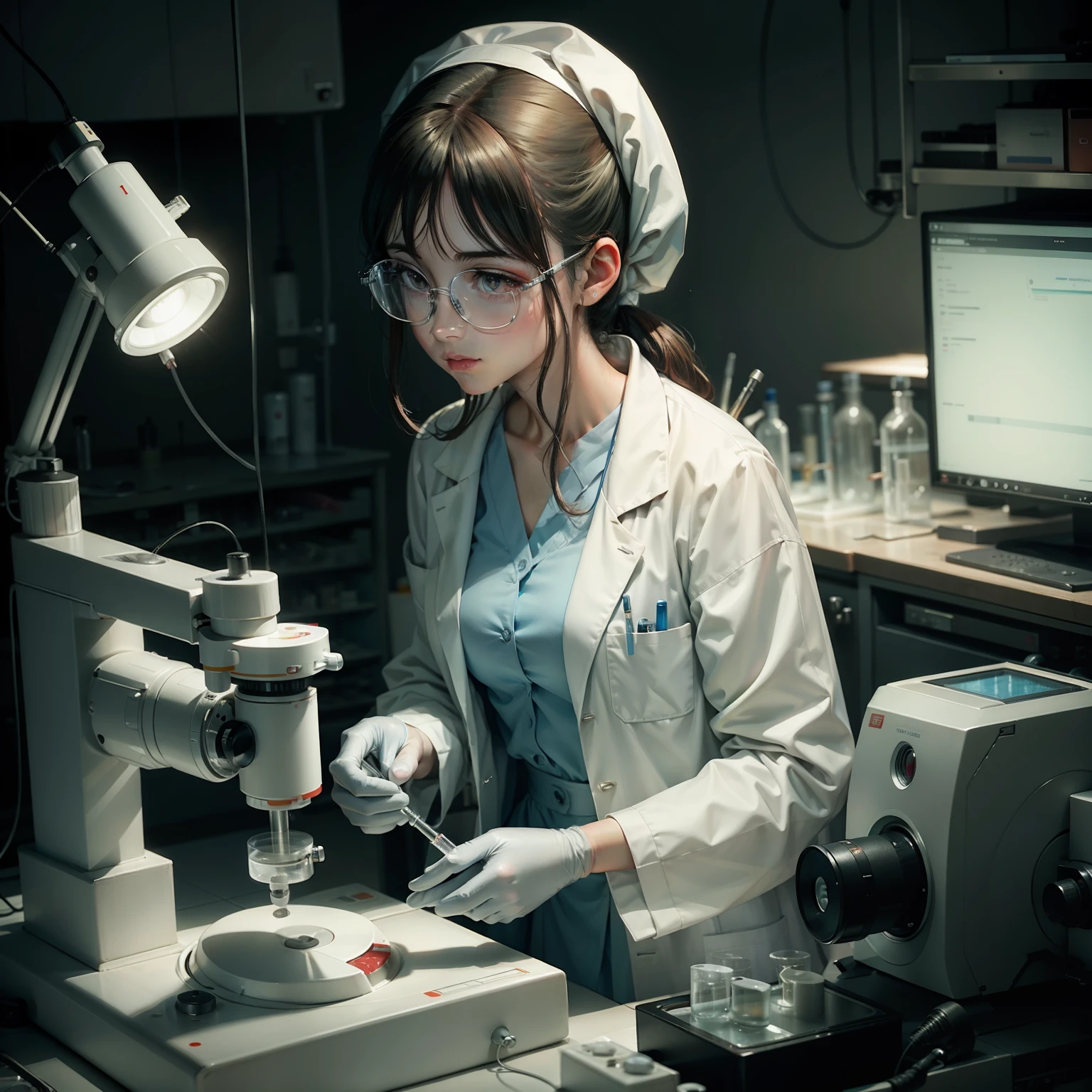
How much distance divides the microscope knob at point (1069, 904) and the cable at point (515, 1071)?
0.50 m

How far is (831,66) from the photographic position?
366cm

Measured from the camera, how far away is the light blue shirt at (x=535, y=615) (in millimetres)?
1809

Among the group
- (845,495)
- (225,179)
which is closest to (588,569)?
(845,495)

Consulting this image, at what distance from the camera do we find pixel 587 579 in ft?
5.81

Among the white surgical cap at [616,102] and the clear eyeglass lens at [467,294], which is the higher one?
the white surgical cap at [616,102]

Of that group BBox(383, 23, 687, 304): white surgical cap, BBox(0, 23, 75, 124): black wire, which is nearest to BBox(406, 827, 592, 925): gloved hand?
BBox(383, 23, 687, 304): white surgical cap

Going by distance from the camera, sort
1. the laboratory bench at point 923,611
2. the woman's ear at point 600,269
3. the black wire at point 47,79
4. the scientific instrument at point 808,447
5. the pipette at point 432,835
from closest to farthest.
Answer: the black wire at point 47,79 → the pipette at point 432,835 → the woman's ear at point 600,269 → the laboratory bench at point 923,611 → the scientific instrument at point 808,447

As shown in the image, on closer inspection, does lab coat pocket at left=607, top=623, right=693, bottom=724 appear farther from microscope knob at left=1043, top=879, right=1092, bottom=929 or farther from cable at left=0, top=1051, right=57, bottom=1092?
cable at left=0, top=1051, right=57, bottom=1092

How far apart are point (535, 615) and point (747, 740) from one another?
30 centimetres

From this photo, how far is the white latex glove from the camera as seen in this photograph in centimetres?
162

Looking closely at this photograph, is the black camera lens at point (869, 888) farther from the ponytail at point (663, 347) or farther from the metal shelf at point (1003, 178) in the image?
the metal shelf at point (1003, 178)

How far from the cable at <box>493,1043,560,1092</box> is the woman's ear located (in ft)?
2.86

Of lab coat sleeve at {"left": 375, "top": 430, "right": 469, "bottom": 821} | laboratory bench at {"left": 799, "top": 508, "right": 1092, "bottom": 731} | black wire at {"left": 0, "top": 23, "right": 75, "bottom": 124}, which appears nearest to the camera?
black wire at {"left": 0, "top": 23, "right": 75, "bottom": 124}

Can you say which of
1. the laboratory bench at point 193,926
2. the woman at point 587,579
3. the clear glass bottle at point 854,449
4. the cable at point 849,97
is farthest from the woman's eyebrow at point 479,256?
the cable at point 849,97
